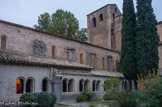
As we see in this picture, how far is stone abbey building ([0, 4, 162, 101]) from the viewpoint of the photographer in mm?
11562

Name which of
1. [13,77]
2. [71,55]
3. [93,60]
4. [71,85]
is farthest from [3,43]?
[93,60]

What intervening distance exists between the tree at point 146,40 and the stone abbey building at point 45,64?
4991 mm

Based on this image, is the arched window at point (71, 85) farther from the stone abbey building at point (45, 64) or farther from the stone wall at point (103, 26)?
the stone wall at point (103, 26)

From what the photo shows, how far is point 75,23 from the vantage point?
33656mm

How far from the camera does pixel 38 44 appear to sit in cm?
1625

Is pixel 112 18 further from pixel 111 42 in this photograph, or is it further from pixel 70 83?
pixel 70 83

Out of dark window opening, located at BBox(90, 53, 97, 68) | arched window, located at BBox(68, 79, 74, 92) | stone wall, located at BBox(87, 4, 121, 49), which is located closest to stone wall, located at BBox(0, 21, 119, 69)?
dark window opening, located at BBox(90, 53, 97, 68)

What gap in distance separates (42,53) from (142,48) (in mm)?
10957

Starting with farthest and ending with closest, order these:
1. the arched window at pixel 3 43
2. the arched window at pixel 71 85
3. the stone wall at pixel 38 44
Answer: the arched window at pixel 71 85
the stone wall at pixel 38 44
the arched window at pixel 3 43

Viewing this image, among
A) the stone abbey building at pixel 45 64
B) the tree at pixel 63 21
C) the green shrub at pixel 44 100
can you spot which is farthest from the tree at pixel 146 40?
the tree at pixel 63 21

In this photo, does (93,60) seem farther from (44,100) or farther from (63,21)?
(44,100)

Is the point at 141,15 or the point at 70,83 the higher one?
the point at 141,15

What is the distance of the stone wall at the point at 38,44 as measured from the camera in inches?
568

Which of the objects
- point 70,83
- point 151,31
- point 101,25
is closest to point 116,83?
point 70,83
